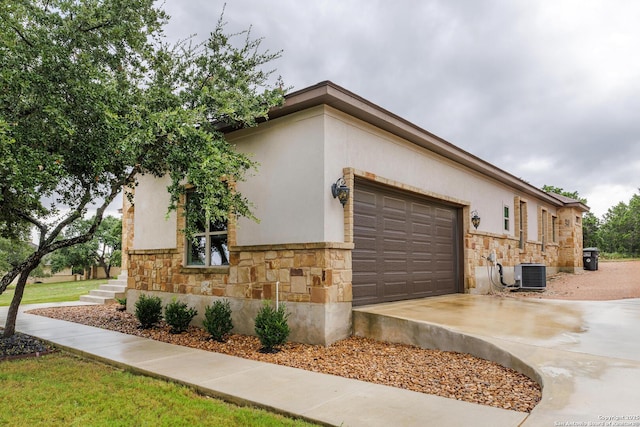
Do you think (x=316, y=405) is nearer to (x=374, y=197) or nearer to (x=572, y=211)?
(x=374, y=197)

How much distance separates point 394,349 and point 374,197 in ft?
9.99

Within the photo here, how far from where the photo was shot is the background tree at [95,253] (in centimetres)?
3050

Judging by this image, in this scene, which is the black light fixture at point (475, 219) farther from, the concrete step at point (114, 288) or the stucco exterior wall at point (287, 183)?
the concrete step at point (114, 288)

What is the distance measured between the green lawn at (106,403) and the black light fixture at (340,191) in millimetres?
3671

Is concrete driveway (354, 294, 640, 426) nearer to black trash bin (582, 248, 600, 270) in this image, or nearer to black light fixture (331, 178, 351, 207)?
black light fixture (331, 178, 351, 207)

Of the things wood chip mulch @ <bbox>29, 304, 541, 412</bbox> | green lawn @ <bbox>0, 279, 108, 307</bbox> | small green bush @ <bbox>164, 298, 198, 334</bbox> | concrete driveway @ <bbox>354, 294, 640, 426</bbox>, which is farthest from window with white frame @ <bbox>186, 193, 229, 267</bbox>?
green lawn @ <bbox>0, 279, 108, 307</bbox>

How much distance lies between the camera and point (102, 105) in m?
5.42

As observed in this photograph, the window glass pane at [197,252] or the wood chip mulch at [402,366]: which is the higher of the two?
the window glass pane at [197,252]

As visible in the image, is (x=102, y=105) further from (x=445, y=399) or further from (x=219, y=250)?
(x=445, y=399)

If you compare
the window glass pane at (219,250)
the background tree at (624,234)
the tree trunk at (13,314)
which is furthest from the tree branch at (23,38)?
the background tree at (624,234)

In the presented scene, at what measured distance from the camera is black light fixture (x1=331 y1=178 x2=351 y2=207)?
6.62 meters

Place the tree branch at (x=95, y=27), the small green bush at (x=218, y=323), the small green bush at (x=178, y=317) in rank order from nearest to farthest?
the tree branch at (x=95, y=27) → the small green bush at (x=218, y=323) → the small green bush at (x=178, y=317)

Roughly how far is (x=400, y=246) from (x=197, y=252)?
14.7 ft

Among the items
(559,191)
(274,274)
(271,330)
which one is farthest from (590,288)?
(559,191)
